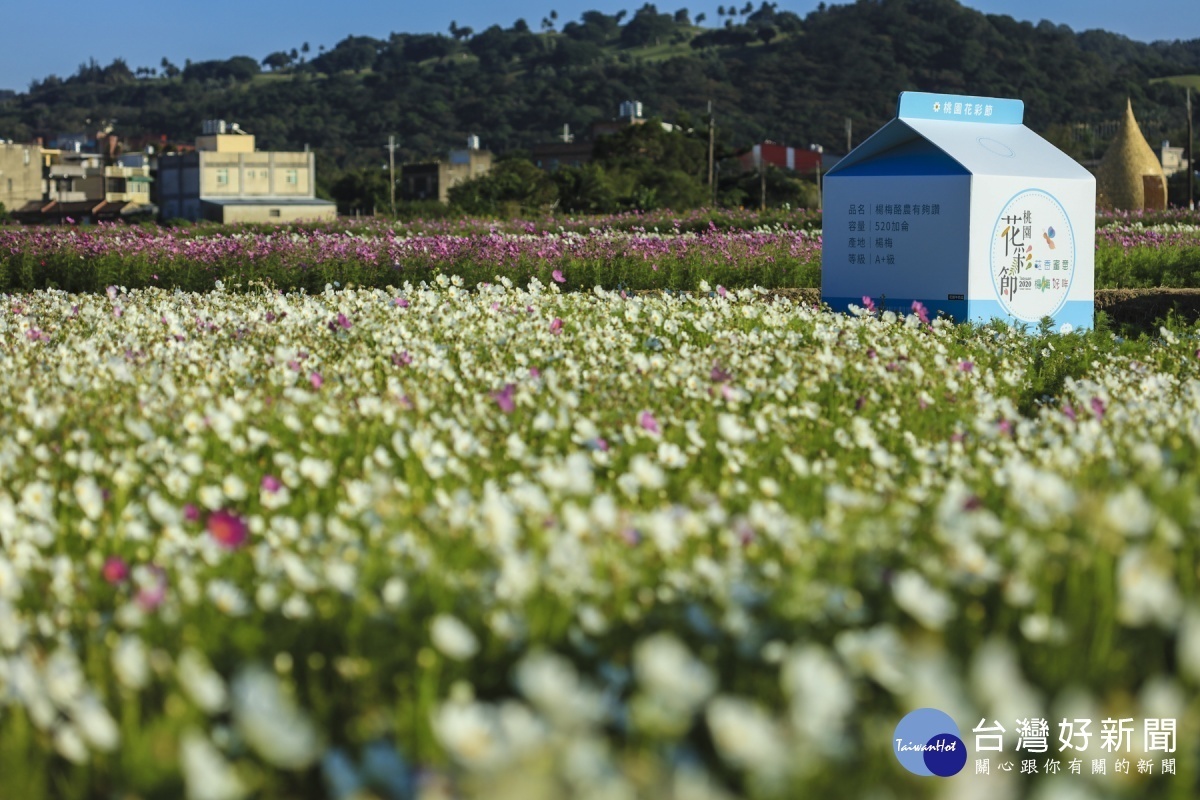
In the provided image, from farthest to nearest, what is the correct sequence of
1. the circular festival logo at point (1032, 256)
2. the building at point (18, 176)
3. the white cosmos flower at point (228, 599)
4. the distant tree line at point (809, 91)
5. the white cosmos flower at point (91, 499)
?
the distant tree line at point (809, 91) → the building at point (18, 176) → the circular festival logo at point (1032, 256) → the white cosmos flower at point (91, 499) → the white cosmos flower at point (228, 599)

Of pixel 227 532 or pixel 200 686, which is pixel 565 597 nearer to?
pixel 200 686

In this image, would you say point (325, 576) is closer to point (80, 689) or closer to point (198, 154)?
point (80, 689)

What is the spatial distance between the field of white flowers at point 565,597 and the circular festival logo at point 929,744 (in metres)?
0.04

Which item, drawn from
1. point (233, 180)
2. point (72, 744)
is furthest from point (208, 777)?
point (233, 180)

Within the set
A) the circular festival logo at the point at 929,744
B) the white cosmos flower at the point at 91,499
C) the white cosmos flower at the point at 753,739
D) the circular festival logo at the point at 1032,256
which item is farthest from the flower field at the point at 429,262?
the white cosmos flower at the point at 753,739

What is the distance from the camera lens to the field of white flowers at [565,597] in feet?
7.05

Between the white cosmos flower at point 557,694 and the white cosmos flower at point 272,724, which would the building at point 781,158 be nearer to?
the white cosmos flower at point 272,724

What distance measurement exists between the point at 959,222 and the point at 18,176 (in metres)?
114

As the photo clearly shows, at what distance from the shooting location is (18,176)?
361 feet

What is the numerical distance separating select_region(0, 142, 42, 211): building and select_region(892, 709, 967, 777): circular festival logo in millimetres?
114859

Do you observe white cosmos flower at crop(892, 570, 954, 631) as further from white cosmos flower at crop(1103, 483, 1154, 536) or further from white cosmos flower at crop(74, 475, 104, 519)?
white cosmos flower at crop(74, 475, 104, 519)

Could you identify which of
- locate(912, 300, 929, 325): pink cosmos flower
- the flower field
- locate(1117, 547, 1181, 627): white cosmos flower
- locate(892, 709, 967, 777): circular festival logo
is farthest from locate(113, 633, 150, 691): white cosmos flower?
the flower field

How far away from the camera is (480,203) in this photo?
149ft

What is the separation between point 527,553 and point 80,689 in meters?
0.99
